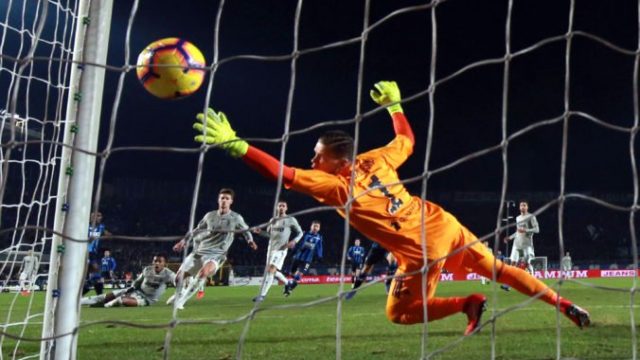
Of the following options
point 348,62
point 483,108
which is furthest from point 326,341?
point 483,108

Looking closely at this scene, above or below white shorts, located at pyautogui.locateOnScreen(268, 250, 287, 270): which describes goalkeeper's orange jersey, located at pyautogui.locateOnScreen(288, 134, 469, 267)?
above

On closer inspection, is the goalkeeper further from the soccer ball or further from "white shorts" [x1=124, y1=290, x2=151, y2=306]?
"white shorts" [x1=124, y1=290, x2=151, y2=306]

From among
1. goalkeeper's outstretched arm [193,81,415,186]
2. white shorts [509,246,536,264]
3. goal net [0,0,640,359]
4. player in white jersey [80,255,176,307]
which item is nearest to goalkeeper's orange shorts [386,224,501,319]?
goalkeeper's outstretched arm [193,81,415,186]

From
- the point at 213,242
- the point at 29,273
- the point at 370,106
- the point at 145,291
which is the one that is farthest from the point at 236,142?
the point at 370,106

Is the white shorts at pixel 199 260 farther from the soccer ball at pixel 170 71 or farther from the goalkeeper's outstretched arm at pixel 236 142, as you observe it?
the soccer ball at pixel 170 71

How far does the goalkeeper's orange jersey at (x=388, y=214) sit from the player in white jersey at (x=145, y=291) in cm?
558

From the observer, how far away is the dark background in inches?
998

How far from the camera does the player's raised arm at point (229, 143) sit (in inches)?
116

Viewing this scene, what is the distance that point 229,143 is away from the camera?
3098 millimetres

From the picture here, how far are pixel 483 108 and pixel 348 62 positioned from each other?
7.06 meters

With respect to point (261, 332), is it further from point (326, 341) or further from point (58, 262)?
point (58, 262)

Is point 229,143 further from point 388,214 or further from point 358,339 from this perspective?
point 358,339

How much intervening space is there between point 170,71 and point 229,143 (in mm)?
480

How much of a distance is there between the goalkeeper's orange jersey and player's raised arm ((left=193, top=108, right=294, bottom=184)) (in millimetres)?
253
